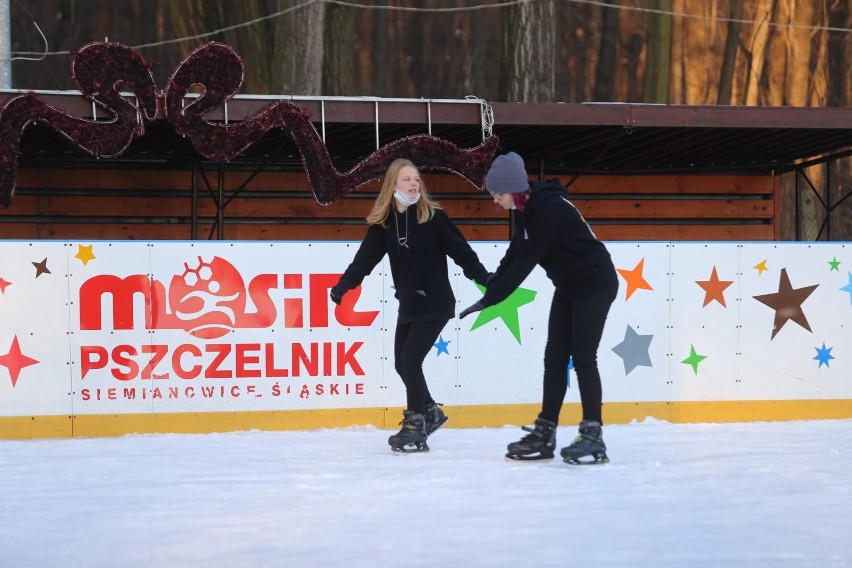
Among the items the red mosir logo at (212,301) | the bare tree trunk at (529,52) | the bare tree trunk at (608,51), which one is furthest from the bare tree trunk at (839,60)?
the red mosir logo at (212,301)

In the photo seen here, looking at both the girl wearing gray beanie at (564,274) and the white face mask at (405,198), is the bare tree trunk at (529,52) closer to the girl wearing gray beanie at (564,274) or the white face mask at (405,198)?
the white face mask at (405,198)

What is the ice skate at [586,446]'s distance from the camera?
16.2 feet

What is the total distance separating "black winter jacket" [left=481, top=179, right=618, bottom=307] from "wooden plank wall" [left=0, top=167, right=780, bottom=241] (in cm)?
753

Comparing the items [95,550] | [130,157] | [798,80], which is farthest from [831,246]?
[798,80]

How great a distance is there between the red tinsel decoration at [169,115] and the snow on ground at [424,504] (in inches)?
137

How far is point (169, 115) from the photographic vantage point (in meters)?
9.00

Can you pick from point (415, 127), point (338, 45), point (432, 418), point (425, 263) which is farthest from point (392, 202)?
point (338, 45)

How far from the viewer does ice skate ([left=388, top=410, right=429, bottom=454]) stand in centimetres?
546

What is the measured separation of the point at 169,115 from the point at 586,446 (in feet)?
17.3

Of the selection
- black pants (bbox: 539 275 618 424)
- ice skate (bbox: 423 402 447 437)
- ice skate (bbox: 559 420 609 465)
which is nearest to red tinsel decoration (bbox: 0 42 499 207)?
ice skate (bbox: 423 402 447 437)

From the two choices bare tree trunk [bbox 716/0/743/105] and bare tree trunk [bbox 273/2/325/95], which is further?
bare tree trunk [bbox 716/0/743/105]

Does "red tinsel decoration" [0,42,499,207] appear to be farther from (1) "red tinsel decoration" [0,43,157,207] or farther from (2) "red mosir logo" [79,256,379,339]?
(2) "red mosir logo" [79,256,379,339]

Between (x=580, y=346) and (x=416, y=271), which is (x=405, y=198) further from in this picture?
(x=580, y=346)

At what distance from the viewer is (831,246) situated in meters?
7.09
